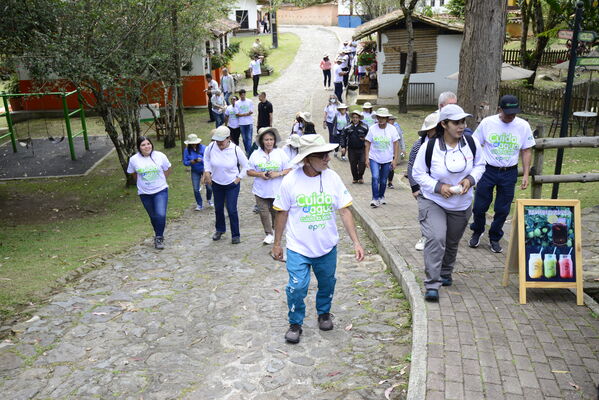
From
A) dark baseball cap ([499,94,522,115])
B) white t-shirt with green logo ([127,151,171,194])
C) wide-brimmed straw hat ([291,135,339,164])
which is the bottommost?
white t-shirt with green logo ([127,151,171,194])

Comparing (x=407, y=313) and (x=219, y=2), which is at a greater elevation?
(x=219, y=2)

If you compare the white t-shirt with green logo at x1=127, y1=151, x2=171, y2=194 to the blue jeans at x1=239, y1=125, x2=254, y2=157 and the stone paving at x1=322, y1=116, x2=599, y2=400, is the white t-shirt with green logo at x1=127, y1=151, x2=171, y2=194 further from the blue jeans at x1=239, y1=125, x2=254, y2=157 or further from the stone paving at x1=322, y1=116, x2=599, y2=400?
the blue jeans at x1=239, y1=125, x2=254, y2=157

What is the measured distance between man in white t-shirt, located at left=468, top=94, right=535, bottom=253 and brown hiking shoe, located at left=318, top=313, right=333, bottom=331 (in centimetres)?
253

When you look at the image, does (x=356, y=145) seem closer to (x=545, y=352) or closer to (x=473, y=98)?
(x=473, y=98)

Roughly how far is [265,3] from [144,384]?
5799 cm

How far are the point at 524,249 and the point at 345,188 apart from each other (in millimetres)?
1926

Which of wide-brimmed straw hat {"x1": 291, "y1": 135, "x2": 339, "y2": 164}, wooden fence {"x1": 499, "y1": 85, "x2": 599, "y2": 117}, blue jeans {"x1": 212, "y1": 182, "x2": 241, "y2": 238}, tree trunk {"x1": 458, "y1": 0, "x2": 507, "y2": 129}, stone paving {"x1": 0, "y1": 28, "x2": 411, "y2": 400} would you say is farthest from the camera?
wooden fence {"x1": 499, "y1": 85, "x2": 599, "y2": 117}

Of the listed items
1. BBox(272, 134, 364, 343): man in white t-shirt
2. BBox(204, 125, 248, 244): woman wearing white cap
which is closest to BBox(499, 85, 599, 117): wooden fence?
BBox(204, 125, 248, 244): woman wearing white cap

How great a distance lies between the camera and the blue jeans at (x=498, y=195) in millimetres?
6785

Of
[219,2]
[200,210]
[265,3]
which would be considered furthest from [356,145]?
[265,3]

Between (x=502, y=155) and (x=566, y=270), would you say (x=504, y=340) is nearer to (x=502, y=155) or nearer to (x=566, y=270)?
(x=566, y=270)

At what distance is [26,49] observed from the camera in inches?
447

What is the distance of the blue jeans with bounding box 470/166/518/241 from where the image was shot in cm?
679

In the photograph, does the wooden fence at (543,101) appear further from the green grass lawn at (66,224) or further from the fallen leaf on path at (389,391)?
the fallen leaf on path at (389,391)
